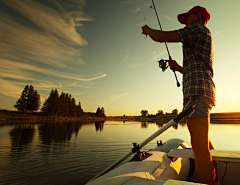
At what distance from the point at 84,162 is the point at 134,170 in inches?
184

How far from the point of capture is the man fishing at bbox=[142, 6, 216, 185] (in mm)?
1830

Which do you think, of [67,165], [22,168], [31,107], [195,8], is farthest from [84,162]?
[31,107]

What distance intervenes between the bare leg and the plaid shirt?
355 millimetres

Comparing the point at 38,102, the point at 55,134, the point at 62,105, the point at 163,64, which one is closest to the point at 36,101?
the point at 38,102

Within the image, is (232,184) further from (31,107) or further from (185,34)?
(31,107)

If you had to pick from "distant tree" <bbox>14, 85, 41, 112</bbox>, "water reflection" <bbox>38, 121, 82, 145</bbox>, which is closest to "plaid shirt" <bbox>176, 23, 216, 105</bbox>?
"water reflection" <bbox>38, 121, 82, 145</bbox>

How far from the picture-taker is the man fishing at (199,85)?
183 cm

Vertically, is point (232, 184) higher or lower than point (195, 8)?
lower

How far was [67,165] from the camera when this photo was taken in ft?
18.7

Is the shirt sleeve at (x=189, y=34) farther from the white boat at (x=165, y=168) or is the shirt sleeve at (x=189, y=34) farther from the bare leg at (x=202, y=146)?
the white boat at (x=165, y=168)

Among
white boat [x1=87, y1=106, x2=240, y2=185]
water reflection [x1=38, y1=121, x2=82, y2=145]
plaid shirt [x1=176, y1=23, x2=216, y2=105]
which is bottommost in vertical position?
water reflection [x1=38, y1=121, x2=82, y2=145]

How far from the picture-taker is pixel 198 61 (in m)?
1.98

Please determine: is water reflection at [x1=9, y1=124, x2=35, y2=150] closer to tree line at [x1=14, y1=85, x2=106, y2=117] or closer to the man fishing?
the man fishing

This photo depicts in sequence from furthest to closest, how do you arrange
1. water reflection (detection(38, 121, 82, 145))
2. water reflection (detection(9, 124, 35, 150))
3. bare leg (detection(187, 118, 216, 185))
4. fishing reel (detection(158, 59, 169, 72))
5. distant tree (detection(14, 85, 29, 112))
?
distant tree (detection(14, 85, 29, 112)) < water reflection (detection(38, 121, 82, 145)) < water reflection (detection(9, 124, 35, 150)) < fishing reel (detection(158, 59, 169, 72)) < bare leg (detection(187, 118, 216, 185))
